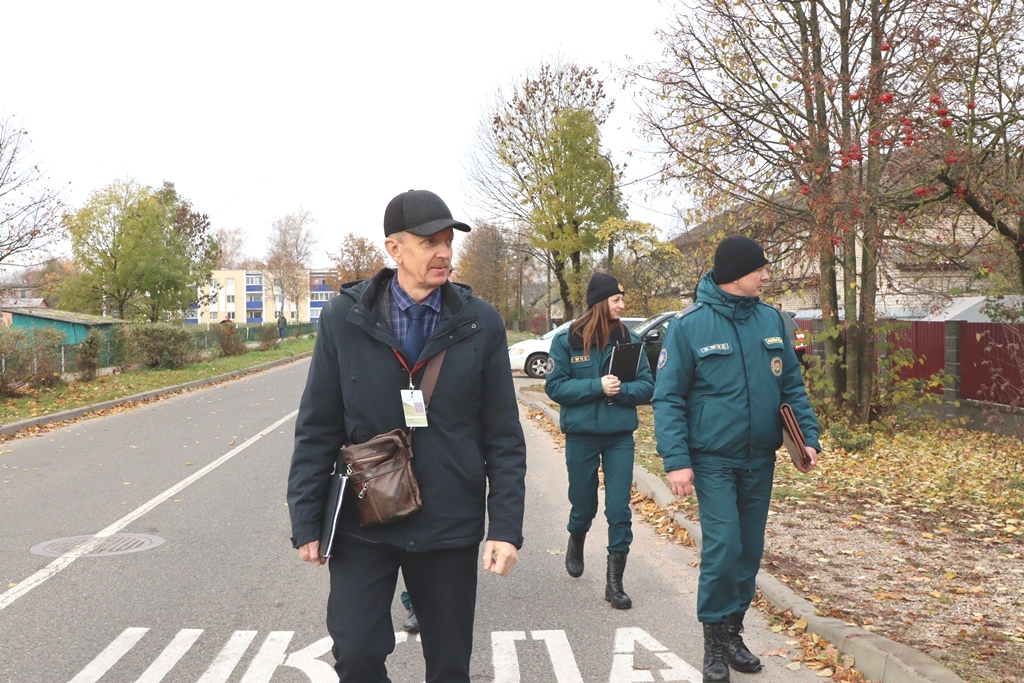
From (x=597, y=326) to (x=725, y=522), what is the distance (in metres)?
1.71

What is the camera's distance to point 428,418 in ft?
9.62

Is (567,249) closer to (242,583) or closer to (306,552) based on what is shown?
(242,583)

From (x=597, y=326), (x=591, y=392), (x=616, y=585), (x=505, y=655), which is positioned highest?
(x=597, y=326)

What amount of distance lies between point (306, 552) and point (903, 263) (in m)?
12.3

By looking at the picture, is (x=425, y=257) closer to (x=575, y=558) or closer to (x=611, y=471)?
(x=611, y=471)

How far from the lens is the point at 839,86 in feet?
39.1

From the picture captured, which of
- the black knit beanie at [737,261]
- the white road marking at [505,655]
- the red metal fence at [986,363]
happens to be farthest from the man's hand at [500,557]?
the red metal fence at [986,363]

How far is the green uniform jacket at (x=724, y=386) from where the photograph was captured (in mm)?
4355

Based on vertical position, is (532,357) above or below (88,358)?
below

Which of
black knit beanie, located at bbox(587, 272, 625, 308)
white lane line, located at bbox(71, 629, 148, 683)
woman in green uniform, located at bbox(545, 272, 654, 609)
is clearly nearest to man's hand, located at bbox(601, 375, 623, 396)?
woman in green uniform, located at bbox(545, 272, 654, 609)

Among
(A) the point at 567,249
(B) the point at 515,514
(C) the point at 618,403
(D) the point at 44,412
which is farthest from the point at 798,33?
(A) the point at 567,249

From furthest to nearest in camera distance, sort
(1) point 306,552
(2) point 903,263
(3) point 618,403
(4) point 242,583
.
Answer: (2) point 903,263 < (4) point 242,583 < (3) point 618,403 < (1) point 306,552

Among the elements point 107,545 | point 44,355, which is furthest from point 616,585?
point 44,355

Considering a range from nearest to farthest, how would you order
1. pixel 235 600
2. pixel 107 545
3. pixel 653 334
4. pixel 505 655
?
1. pixel 505 655
2. pixel 235 600
3. pixel 107 545
4. pixel 653 334
